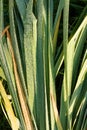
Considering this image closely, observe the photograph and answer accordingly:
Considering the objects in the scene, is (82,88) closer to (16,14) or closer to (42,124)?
(42,124)

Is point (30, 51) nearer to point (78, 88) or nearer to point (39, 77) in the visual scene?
point (39, 77)

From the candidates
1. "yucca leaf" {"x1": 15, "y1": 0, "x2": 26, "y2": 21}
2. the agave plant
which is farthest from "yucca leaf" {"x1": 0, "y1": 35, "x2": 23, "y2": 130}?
"yucca leaf" {"x1": 15, "y1": 0, "x2": 26, "y2": 21}

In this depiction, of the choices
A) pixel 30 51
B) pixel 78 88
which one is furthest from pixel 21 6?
pixel 78 88

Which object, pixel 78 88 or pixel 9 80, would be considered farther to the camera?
pixel 78 88

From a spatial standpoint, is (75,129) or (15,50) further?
(75,129)

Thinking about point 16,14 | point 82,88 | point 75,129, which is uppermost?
point 16,14

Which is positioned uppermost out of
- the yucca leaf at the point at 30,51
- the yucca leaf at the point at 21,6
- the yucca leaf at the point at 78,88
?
the yucca leaf at the point at 21,6

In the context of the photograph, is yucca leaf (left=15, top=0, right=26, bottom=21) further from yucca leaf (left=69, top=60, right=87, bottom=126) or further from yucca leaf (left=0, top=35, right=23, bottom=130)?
yucca leaf (left=69, top=60, right=87, bottom=126)

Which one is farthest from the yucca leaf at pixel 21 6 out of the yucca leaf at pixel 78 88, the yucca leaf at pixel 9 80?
the yucca leaf at pixel 78 88

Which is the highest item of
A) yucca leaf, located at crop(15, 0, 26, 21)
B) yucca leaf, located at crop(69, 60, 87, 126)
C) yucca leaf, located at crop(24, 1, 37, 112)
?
yucca leaf, located at crop(15, 0, 26, 21)

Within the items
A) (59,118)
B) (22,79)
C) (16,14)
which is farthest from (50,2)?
(59,118)

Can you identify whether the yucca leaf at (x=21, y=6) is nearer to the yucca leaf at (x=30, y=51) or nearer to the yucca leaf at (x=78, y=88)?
the yucca leaf at (x=30, y=51)
